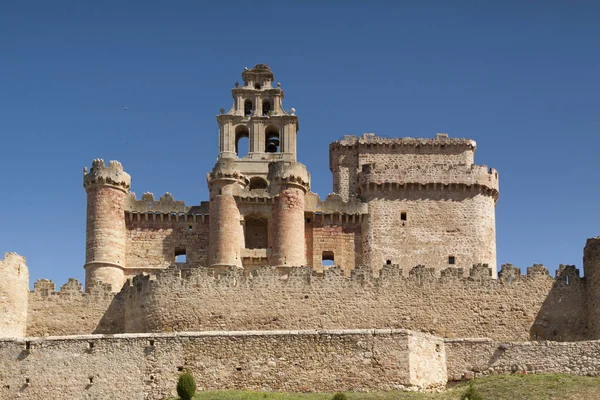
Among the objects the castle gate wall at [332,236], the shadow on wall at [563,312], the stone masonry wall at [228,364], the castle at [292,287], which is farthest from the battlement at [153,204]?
the shadow on wall at [563,312]

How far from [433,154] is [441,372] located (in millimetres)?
19651

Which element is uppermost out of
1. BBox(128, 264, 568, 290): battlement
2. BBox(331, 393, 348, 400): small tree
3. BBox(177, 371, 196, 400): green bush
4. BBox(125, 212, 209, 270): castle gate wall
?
BBox(125, 212, 209, 270): castle gate wall

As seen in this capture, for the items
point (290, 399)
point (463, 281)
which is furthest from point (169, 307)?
point (463, 281)

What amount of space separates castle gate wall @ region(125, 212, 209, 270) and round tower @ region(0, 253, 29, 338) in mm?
7572

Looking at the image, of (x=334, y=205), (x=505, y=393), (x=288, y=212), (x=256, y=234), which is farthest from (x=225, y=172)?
(x=505, y=393)

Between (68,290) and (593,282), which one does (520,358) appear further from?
(68,290)

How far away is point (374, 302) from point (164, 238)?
13.4 m

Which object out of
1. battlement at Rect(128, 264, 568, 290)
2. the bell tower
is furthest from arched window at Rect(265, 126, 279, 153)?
battlement at Rect(128, 264, 568, 290)

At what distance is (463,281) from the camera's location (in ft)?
149

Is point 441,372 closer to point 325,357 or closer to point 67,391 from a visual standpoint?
point 325,357

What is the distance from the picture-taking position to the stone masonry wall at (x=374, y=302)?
44688mm

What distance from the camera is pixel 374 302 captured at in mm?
45062

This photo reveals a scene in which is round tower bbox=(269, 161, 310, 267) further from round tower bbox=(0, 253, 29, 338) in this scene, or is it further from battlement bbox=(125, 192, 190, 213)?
round tower bbox=(0, 253, 29, 338)

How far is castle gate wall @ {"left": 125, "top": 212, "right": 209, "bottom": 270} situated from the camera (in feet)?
176
